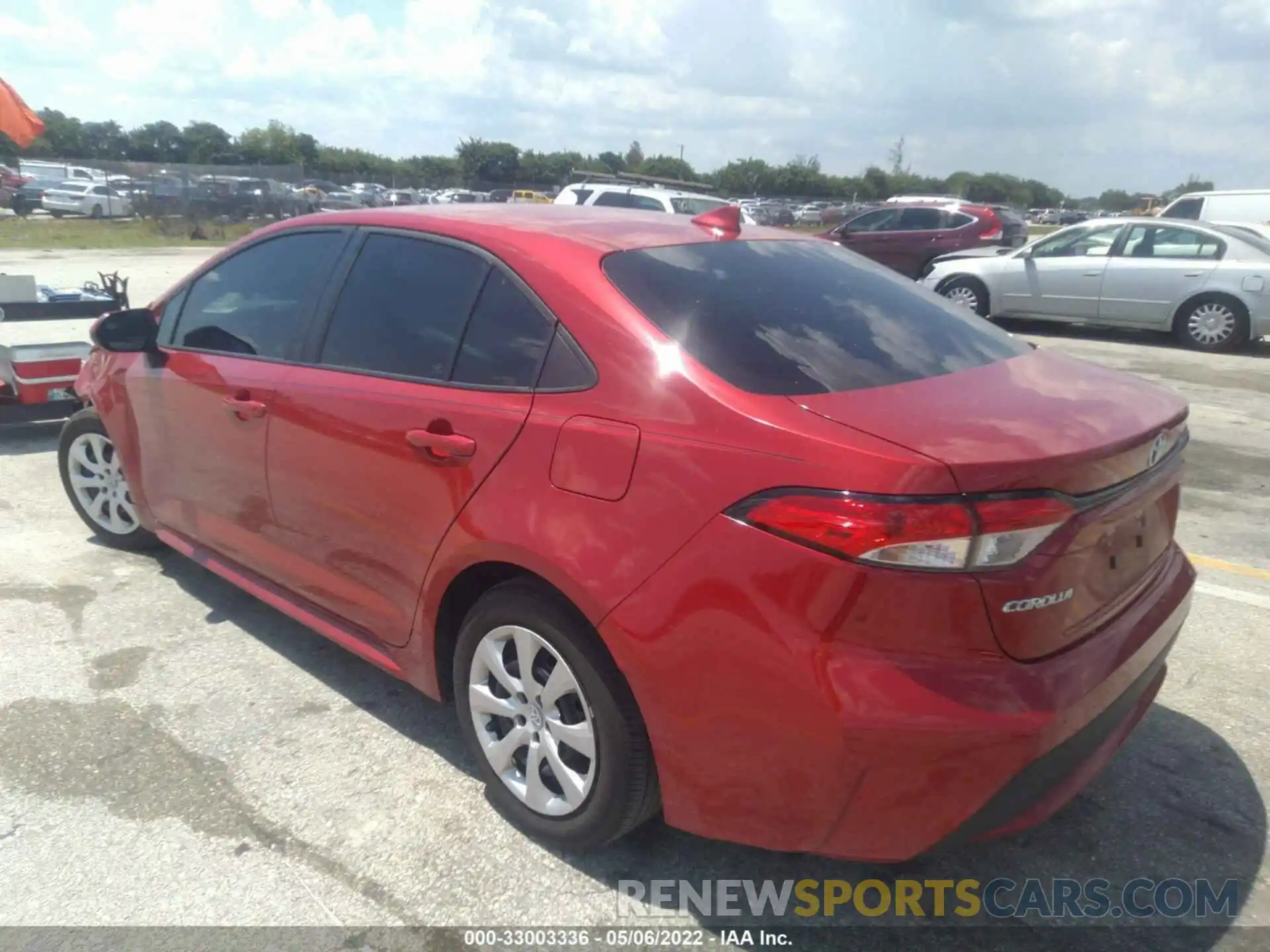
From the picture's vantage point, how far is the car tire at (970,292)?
13422mm

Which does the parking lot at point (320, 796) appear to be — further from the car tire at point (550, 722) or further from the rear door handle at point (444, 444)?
the rear door handle at point (444, 444)

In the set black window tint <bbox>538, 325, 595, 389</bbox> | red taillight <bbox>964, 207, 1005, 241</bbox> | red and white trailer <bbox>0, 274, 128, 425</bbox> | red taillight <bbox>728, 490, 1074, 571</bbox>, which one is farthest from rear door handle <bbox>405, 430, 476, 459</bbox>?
red taillight <bbox>964, 207, 1005, 241</bbox>

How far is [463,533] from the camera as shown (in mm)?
2713

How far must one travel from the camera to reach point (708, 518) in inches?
85.9

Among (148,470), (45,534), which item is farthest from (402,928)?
(45,534)

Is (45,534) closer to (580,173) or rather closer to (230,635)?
(230,635)

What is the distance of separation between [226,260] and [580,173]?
14.0 meters

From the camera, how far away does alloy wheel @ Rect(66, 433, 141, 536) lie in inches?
183

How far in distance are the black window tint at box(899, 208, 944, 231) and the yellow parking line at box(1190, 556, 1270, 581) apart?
13.5 meters

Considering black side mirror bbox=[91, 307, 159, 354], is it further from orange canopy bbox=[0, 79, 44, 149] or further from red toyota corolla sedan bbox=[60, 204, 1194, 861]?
orange canopy bbox=[0, 79, 44, 149]

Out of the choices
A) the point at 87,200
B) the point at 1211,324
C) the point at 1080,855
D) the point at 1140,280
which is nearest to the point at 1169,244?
the point at 1140,280

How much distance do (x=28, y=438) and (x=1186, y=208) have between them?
16143 millimetres

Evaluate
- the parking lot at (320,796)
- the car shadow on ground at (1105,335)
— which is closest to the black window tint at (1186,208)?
the car shadow on ground at (1105,335)

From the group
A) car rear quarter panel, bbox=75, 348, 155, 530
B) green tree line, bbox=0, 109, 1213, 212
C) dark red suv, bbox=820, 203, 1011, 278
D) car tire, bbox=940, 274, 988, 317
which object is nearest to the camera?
car rear quarter panel, bbox=75, 348, 155, 530
